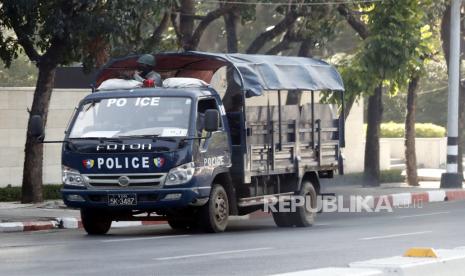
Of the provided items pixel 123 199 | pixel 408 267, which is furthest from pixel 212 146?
pixel 408 267

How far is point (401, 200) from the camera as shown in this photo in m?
31.9

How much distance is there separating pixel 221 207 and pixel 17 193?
1003 cm

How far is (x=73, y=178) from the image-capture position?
62.4ft

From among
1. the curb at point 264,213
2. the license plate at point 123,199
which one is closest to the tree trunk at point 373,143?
the curb at point 264,213

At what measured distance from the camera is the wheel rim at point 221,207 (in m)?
19.5

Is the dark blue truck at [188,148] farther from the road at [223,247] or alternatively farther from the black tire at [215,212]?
the road at [223,247]

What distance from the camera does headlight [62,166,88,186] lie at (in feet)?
62.1

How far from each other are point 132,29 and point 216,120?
7.21m

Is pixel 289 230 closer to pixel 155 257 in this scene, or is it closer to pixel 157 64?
pixel 157 64

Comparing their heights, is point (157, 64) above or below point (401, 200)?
above

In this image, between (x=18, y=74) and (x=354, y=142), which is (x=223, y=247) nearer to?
(x=354, y=142)

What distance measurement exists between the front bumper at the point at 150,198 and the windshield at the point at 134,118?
0.83 meters

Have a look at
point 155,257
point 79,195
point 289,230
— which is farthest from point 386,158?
point 155,257

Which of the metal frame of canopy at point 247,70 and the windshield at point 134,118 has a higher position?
the metal frame of canopy at point 247,70
